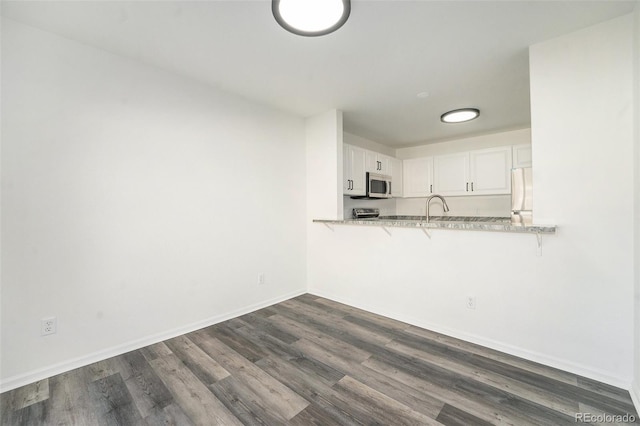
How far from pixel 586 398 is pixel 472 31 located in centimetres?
258

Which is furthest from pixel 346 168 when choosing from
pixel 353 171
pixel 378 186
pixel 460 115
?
pixel 460 115

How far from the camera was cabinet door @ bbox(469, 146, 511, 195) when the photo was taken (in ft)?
14.0

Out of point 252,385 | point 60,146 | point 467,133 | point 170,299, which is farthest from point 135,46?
point 467,133

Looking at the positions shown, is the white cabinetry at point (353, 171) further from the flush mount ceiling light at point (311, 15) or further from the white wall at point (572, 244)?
the flush mount ceiling light at point (311, 15)

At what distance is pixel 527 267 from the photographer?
2.18 m

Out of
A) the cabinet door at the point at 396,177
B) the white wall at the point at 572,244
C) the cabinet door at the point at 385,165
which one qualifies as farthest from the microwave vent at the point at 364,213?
the white wall at the point at 572,244

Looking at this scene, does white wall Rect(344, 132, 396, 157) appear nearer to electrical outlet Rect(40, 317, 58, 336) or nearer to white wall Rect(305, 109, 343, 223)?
white wall Rect(305, 109, 343, 223)

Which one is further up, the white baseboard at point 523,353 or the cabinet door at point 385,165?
the cabinet door at point 385,165

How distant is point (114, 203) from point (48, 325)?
3.21 ft

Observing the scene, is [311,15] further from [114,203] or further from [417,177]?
[417,177]

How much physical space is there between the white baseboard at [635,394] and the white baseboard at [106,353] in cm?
316

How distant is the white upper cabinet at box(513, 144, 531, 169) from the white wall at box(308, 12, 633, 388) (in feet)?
8.03

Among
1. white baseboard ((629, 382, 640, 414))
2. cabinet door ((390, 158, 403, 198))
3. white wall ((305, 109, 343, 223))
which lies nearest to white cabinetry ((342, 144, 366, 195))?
white wall ((305, 109, 343, 223))

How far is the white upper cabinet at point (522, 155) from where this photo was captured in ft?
13.4
